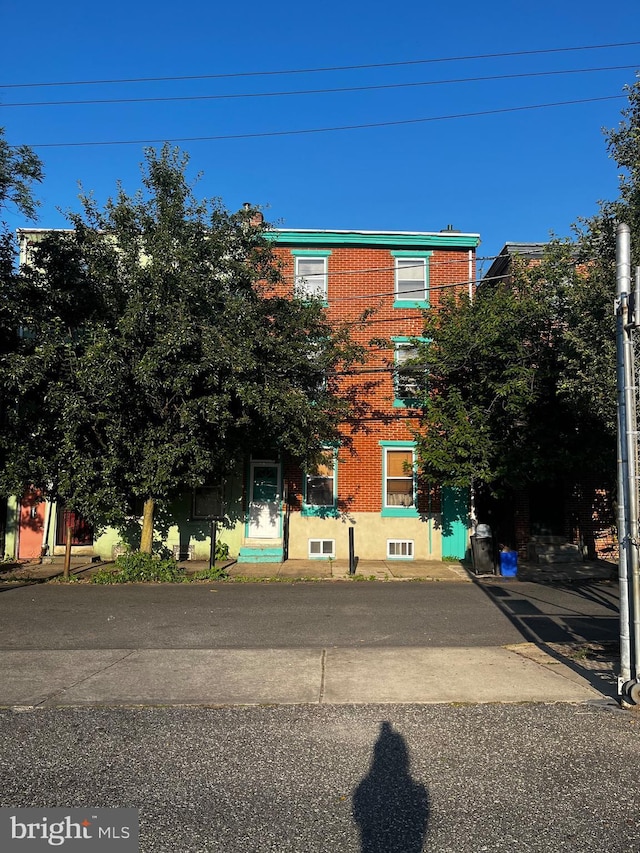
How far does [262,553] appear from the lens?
16547mm

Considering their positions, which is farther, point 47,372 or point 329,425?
point 329,425

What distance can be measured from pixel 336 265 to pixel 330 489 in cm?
649

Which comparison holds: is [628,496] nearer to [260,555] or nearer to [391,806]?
[391,806]

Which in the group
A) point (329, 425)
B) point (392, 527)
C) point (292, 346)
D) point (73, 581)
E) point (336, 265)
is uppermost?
point (336, 265)

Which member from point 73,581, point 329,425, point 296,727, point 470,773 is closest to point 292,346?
point 329,425

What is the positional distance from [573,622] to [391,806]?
6.69 metres

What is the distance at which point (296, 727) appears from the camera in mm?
5133

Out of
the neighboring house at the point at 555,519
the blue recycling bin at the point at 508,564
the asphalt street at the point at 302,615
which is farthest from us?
the neighboring house at the point at 555,519

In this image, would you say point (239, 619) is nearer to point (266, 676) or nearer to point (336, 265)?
point (266, 676)

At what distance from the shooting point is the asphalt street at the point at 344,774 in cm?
348

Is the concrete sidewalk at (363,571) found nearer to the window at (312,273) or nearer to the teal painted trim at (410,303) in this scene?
the teal painted trim at (410,303)

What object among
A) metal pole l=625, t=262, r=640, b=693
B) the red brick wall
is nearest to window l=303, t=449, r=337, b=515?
the red brick wall

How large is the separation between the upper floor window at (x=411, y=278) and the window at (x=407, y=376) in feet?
4.00

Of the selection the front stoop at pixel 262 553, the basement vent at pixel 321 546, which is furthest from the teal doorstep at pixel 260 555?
the basement vent at pixel 321 546
